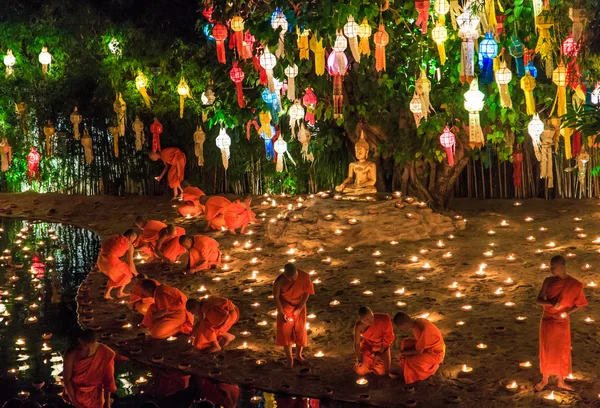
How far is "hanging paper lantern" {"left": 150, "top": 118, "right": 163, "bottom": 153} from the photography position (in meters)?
16.7

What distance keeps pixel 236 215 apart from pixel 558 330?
6.59m

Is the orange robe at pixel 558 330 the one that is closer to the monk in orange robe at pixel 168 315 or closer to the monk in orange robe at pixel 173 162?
the monk in orange robe at pixel 168 315

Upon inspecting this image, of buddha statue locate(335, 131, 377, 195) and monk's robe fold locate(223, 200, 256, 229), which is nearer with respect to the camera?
monk's robe fold locate(223, 200, 256, 229)

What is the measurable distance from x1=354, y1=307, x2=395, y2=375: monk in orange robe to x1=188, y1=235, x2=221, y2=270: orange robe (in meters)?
3.85

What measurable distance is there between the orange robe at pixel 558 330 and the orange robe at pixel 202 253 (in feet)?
16.5

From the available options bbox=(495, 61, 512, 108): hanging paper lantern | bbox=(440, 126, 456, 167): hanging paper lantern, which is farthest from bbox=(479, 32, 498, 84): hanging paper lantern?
bbox=(440, 126, 456, 167): hanging paper lantern

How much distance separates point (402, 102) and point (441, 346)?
19.7ft

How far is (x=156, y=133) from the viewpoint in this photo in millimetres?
16734

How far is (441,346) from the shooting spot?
7969 millimetres

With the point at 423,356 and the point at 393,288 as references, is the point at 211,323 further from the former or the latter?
the point at 393,288

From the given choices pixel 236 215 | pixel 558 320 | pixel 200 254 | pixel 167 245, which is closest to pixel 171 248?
pixel 167 245

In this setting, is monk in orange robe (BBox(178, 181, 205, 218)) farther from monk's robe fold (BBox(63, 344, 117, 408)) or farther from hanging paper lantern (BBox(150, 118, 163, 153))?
monk's robe fold (BBox(63, 344, 117, 408))

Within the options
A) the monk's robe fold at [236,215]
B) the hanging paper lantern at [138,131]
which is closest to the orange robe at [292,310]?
the monk's robe fold at [236,215]

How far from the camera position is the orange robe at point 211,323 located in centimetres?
899
